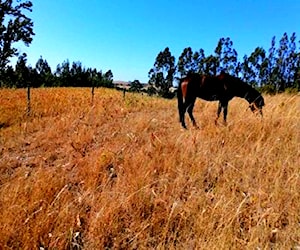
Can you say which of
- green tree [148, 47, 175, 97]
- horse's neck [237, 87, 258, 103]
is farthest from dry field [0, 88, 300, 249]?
green tree [148, 47, 175, 97]

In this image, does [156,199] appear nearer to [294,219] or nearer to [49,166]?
[294,219]

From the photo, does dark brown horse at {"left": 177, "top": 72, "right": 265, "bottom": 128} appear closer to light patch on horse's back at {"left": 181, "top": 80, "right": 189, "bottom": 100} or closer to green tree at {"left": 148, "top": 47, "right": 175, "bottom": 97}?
light patch on horse's back at {"left": 181, "top": 80, "right": 189, "bottom": 100}

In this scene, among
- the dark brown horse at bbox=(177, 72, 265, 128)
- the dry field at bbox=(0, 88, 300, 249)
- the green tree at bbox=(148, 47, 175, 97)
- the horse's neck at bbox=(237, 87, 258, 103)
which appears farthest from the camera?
the green tree at bbox=(148, 47, 175, 97)

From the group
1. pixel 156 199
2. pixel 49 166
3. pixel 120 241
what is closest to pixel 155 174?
pixel 156 199

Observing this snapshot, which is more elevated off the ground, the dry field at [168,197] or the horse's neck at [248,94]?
the horse's neck at [248,94]

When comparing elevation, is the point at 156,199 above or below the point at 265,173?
below

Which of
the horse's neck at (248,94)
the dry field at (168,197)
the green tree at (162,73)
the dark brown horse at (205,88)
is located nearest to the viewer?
the dry field at (168,197)

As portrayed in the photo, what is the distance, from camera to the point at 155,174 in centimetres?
366

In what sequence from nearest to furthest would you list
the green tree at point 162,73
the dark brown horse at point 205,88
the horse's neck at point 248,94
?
1. the dark brown horse at point 205,88
2. the horse's neck at point 248,94
3. the green tree at point 162,73

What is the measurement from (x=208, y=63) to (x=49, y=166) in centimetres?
5964

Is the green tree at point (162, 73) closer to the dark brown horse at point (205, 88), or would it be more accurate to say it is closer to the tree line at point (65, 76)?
the tree line at point (65, 76)

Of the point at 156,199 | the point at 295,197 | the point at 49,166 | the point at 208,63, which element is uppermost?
the point at 208,63

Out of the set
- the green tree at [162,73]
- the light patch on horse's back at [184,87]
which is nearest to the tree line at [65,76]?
the green tree at [162,73]

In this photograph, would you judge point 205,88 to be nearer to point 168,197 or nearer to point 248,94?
point 248,94
